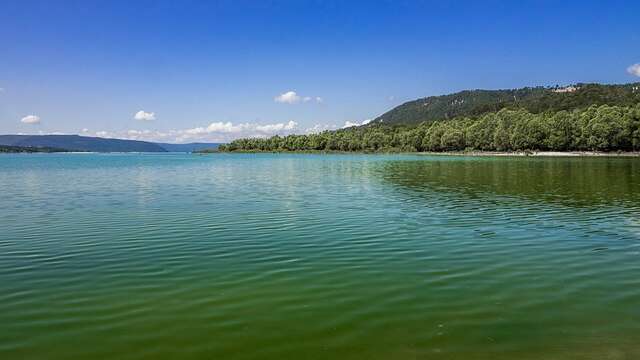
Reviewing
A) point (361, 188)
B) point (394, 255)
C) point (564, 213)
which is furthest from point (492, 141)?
point (394, 255)

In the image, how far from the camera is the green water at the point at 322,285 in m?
9.71

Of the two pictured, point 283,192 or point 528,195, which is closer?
point 528,195

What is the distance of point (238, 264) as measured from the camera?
16250 millimetres

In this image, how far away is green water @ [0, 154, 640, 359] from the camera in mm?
9711

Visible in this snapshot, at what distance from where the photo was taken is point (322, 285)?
13.7m

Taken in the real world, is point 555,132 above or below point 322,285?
above

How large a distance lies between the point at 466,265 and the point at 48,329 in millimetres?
11709

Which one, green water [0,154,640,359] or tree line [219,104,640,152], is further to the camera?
tree line [219,104,640,152]

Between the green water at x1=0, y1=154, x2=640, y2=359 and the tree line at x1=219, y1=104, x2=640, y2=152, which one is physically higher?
the tree line at x1=219, y1=104, x2=640, y2=152

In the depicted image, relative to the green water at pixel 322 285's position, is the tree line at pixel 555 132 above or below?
above

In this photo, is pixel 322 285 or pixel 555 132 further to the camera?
pixel 555 132

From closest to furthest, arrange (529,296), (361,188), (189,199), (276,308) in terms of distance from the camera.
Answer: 1. (276,308)
2. (529,296)
3. (189,199)
4. (361,188)

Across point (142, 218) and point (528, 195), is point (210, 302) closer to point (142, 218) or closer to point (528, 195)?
point (142, 218)

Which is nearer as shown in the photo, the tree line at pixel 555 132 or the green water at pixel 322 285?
the green water at pixel 322 285
